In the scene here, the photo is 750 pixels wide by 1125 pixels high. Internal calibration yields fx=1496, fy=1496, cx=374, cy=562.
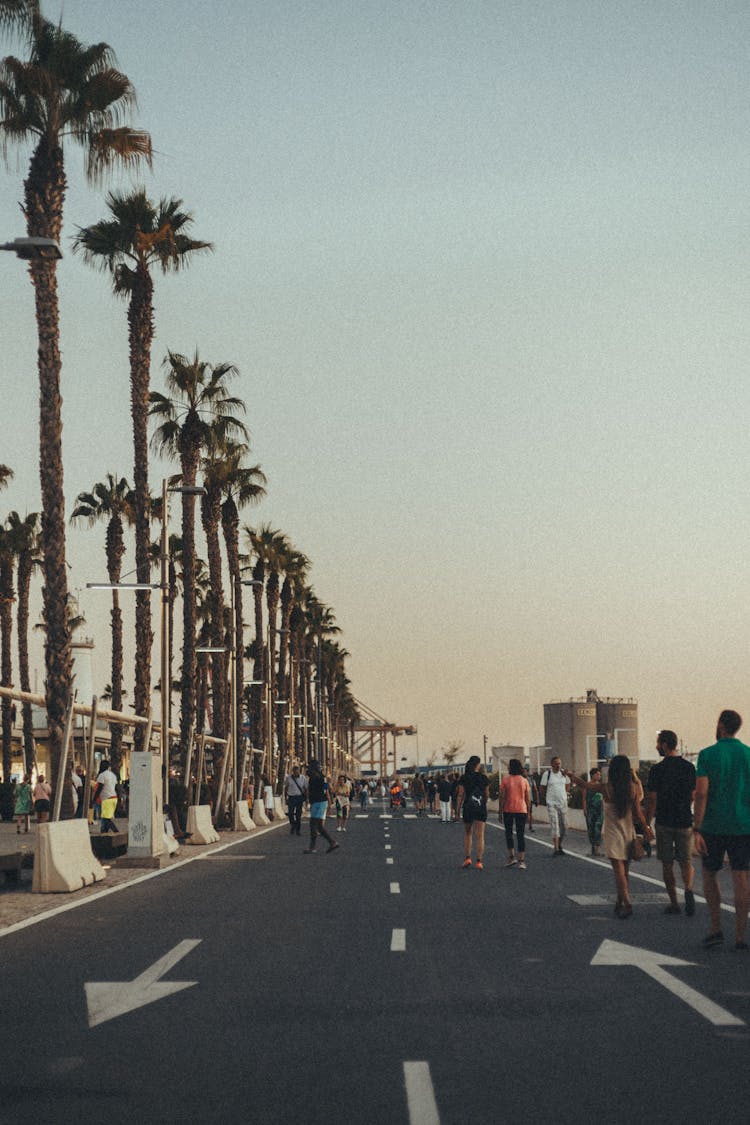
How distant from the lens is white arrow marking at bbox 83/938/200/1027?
380 inches

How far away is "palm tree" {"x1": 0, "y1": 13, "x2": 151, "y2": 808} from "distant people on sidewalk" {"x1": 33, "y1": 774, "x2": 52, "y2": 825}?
14311mm

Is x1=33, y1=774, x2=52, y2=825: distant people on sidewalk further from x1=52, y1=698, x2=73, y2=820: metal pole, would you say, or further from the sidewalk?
x1=52, y1=698, x2=73, y2=820: metal pole

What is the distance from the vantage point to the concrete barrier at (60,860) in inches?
803

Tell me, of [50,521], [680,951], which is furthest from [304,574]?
[680,951]

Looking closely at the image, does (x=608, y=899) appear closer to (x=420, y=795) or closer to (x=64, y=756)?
(x=64, y=756)

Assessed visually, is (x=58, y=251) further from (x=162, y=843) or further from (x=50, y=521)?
(x=162, y=843)

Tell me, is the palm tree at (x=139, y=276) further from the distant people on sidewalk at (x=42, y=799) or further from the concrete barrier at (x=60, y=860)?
the concrete barrier at (x=60, y=860)

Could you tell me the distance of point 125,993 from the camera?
10.4 meters

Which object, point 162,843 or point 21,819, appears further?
point 21,819

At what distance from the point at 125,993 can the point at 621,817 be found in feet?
24.7

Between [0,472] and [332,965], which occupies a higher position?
[0,472]

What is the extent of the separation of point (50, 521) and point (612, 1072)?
72.9ft

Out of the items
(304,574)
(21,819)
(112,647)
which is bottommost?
(21,819)

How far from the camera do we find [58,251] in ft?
61.9
